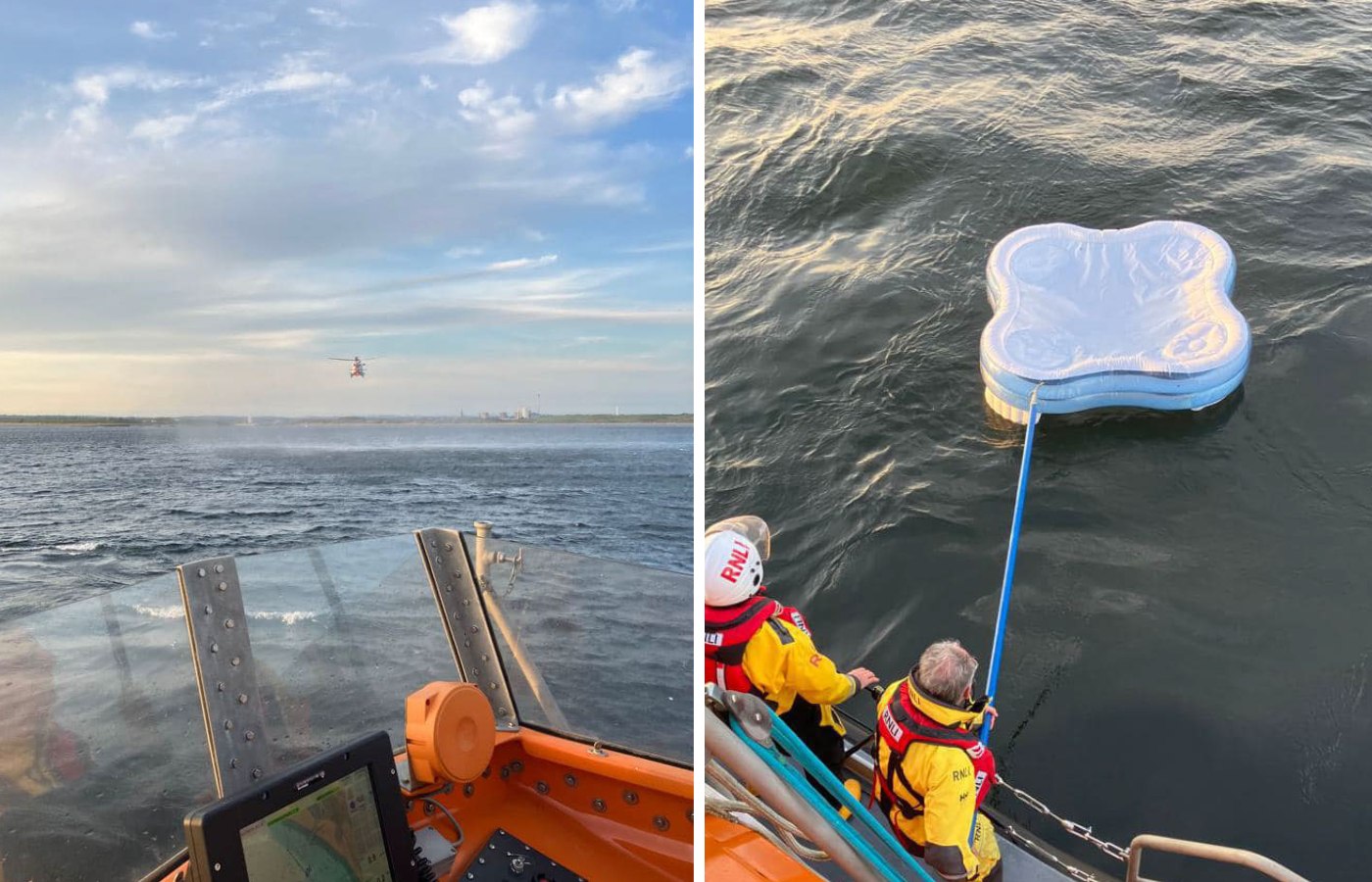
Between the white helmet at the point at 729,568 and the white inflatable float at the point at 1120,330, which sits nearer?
the white helmet at the point at 729,568

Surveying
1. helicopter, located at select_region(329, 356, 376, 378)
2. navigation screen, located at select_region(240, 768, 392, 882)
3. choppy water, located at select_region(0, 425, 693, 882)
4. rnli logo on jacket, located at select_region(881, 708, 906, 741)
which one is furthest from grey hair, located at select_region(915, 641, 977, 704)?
helicopter, located at select_region(329, 356, 376, 378)

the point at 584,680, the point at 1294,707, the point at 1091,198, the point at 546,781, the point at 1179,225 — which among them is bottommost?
the point at 1294,707

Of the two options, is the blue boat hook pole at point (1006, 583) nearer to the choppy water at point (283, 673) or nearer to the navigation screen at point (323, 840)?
the choppy water at point (283, 673)

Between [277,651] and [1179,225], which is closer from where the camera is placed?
[277,651]

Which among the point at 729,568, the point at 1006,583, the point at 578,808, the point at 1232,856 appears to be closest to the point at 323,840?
the point at 578,808

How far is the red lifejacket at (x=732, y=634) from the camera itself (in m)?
1.70

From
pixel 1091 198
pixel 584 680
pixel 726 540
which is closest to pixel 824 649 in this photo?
pixel 584 680

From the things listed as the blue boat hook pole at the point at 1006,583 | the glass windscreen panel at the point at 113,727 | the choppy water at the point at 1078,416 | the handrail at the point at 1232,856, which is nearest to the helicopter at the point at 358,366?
the choppy water at the point at 1078,416

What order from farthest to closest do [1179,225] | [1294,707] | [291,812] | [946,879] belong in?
[1179,225] → [1294,707] → [946,879] → [291,812]

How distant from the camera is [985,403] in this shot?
17.9ft

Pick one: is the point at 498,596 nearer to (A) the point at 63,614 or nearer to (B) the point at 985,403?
(A) the point at 63,614

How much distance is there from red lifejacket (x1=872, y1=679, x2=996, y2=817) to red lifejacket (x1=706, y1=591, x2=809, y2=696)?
295 mm

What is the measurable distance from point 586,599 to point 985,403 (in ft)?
13.2

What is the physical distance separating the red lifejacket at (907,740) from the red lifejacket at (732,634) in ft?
0.97
